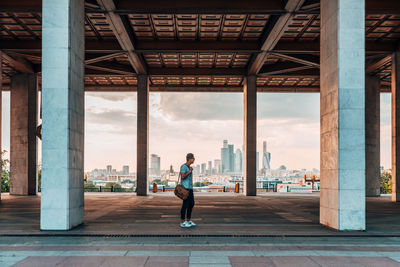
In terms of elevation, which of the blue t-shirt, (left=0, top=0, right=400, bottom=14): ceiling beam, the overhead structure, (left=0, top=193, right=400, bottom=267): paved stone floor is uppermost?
(left=0, top=0, right=400, bottom=14): ceiling beam

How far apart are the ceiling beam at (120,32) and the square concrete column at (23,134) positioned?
860cm

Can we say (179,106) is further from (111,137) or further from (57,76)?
(57,76)

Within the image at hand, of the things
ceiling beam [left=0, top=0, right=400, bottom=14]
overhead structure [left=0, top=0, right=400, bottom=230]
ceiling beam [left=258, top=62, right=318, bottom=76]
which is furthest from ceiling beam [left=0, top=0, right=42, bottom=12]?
ceiling beam [left=258, top=62, right=318, bottom=76]

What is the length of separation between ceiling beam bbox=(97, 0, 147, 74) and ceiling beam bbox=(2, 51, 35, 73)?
791 cm

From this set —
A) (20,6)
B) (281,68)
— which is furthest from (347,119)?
(281,68)

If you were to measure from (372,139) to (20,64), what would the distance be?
89.7 feet

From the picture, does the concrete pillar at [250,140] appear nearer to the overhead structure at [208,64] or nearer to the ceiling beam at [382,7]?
the overhead structure at [208,64]

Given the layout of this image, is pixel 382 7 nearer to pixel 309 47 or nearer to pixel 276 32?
pixel 276 32

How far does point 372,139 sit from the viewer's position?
96.2 feet

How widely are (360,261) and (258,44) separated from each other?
18.4 metres

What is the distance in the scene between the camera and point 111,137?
227ft

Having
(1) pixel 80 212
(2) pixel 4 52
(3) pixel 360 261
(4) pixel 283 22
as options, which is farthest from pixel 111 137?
(3) pixel 360 261

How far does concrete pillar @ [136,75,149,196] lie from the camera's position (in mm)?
28031

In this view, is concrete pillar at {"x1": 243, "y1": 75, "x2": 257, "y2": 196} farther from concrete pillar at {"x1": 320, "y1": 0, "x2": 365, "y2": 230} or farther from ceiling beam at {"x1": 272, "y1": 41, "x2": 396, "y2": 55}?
concrete pillar at {"x1": 320, "y1": 0, "x2": 365, "y2": 230}
